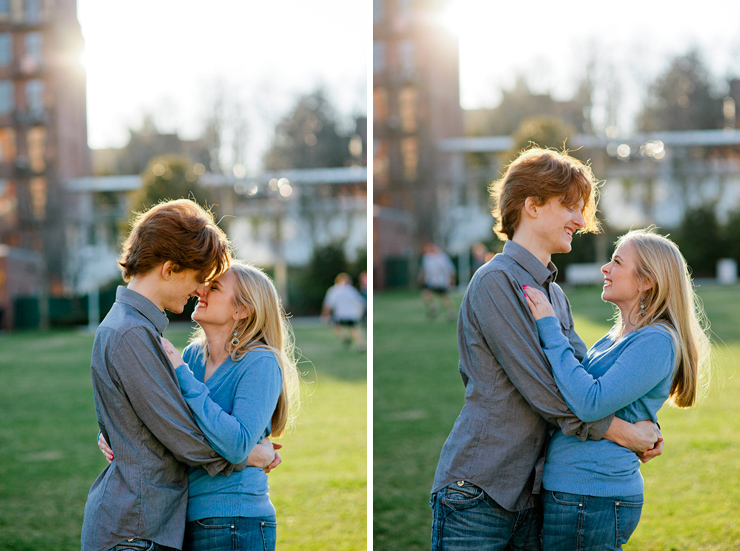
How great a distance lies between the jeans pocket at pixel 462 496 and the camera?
2215mm

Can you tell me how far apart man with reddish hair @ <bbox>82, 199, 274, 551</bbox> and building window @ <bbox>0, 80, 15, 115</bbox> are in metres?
41.6

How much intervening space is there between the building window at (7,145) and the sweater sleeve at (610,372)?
135 ft

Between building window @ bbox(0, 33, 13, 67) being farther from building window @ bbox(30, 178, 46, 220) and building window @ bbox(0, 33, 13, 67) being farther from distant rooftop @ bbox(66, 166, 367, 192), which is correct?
distant rooftop @ bbox(66, 166, 367, 192)

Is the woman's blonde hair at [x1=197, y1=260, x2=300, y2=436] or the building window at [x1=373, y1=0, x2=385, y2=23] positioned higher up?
the building window at [x1=373, y1=0, x2=385, y2=23]

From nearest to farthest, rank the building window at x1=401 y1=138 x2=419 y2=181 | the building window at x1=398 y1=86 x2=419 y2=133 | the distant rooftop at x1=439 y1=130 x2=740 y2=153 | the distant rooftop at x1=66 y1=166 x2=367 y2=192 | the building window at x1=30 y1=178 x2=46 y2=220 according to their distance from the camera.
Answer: the distant rooftop at x1=439 y1=130 x2=740 y2=153 < the distant rooftop at x1=66 y1=166 x2=367 y2=192 < the building window at x1=30 y1=178 x2=46 y2=220 < the building window at x1=401 y1=138 x2=419 y2=181 < the building window at x1=398 y1=86 x2=419 y2=133

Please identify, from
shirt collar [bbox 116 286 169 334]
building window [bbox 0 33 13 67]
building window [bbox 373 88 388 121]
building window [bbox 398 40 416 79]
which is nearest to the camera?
shirt collar [bbox 116 286 169 334]

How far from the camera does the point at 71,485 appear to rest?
6.58 m

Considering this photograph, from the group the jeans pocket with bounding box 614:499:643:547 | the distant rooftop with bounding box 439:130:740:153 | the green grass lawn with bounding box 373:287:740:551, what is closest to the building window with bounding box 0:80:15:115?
the distant rooftop with bounding box 439:130:740:153

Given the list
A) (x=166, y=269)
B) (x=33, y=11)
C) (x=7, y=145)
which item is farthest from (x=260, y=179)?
(x=166, y=269)

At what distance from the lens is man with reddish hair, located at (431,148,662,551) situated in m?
2.17

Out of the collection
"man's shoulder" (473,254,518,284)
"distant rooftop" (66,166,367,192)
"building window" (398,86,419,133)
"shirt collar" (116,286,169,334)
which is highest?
"building window" (398,86,419,133)

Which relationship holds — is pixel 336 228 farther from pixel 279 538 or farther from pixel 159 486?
pixel 159 486

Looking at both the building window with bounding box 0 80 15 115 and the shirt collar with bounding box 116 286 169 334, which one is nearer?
the shirt collar with bounding box 116 286 169 334

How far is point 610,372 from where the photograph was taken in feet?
7.05
